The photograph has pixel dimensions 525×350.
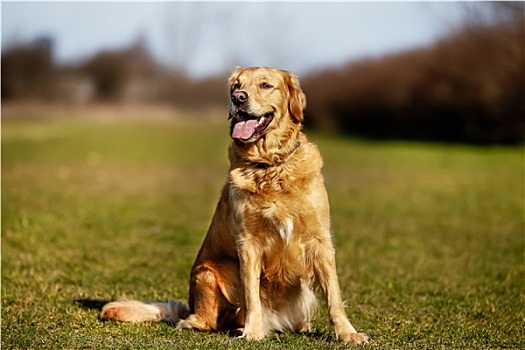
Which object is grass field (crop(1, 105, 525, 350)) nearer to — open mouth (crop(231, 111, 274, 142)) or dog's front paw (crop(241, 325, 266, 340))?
dog's front paw (crop(241, 325, 266, 340))

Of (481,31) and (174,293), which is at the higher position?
(481,31)

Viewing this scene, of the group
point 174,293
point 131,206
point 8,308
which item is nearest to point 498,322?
point 174,293

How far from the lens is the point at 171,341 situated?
527 cm

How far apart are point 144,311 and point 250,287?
102cm

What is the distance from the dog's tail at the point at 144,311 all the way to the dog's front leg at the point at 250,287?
790 mm

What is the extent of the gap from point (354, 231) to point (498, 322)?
569 cm

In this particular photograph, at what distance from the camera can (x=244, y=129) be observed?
18.3ft

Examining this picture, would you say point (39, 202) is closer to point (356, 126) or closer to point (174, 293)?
point (174, 293)

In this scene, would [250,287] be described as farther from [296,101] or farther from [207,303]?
[296,101]

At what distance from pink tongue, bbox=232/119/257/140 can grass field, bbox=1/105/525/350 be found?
145cm

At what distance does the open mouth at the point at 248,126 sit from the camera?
18.3ft

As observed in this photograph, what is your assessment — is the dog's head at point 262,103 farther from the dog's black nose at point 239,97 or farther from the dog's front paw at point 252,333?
the dog's front paw at point 252,333

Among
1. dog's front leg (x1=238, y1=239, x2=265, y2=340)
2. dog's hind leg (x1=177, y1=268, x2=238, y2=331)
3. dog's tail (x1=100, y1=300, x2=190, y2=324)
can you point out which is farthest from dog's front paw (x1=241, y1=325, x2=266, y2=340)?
dog's tail (x1=100, y1=300, x2=190, y2=324)

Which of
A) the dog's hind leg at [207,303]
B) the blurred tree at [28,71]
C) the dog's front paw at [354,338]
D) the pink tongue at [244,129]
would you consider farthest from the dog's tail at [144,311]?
the blurred tree at [28,71]
